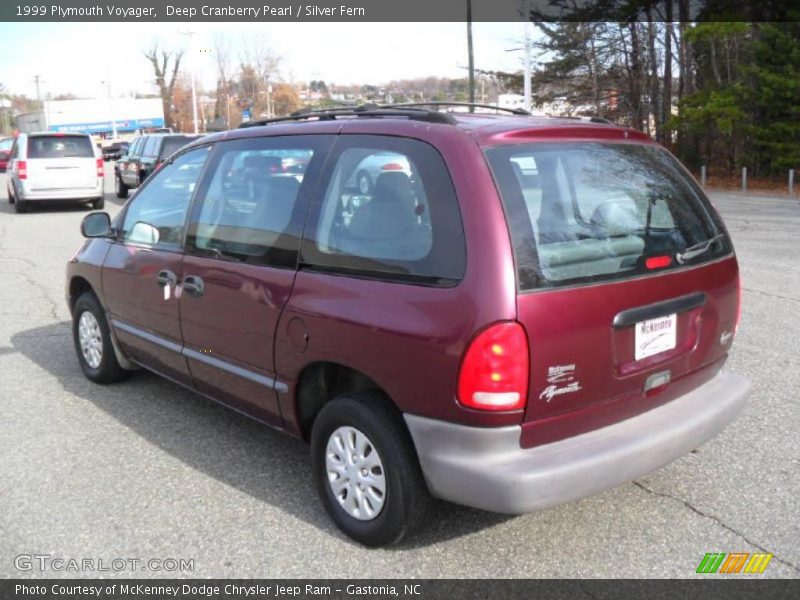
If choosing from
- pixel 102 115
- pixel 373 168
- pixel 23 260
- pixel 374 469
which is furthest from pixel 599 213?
pixel 102 115

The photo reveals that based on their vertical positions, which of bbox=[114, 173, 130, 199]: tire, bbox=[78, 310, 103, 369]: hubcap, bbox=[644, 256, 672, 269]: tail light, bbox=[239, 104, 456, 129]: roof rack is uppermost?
bbox=[239, 104, 456, 129]: roof rack

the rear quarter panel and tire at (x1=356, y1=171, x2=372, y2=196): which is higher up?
tire at (x1=356, y1=171, x2=372, y2=196)

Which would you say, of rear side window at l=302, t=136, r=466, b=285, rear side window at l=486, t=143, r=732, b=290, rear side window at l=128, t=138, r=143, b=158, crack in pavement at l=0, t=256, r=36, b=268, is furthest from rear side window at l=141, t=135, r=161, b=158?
rear side window at l=486, t=143, r=732, b=290

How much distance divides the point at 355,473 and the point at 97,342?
2.90 m

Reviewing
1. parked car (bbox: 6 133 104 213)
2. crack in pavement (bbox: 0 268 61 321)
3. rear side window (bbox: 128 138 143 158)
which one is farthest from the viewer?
rear side window (bbox: 128 138 143 158)

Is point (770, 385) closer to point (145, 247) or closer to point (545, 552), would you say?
point (545, 552)

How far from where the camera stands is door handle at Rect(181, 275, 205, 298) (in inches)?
161

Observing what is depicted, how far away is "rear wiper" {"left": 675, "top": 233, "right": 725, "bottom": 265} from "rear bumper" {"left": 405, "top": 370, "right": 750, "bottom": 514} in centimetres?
73

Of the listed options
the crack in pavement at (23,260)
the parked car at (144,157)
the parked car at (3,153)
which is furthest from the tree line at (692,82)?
the parked car at (3,153)

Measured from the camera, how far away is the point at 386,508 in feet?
10.3

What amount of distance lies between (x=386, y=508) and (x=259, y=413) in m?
1.01

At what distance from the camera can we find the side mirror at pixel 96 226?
516 cm

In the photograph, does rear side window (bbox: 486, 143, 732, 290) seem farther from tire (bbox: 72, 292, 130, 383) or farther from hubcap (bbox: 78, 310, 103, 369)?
hubcap (bbox: 78, 310, 103, 369)

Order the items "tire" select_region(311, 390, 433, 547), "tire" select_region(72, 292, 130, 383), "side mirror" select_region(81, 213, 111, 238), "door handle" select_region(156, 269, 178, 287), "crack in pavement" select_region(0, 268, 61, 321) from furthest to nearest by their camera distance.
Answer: "crack in pavement" select_region(0, 268, 61, 321) < "tire" select_region(72, 292, 130, 383) < "side mirror" select_region(81, 213, 111, 238) < "door handle" select_region(156, 269, 178, 287) < "tire" select_region(311, 390, 433, 547)
